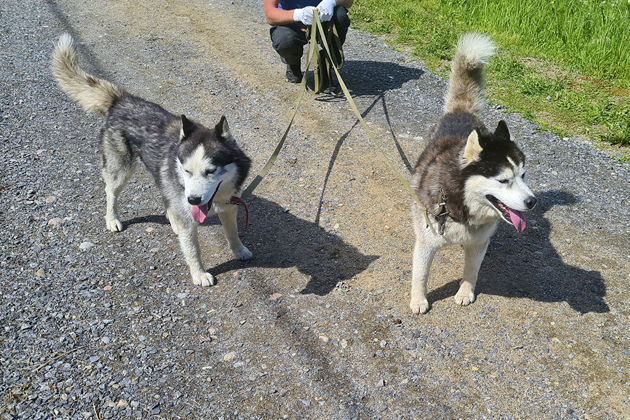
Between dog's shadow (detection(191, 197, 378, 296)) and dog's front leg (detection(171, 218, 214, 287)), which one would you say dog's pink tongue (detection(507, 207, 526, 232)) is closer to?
dog's shadow (detection(191, 197, 378, 296))

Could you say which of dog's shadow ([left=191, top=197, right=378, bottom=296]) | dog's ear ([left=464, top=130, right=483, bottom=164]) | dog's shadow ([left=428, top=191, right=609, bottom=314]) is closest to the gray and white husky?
dog's shadow ([left=191, top=197, right=378, bottom=296])

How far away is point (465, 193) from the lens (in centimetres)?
339

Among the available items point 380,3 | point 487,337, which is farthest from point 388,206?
point 380,3

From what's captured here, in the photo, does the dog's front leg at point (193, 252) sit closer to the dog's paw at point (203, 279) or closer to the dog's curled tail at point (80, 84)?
the dog's paw at point (203, 279)

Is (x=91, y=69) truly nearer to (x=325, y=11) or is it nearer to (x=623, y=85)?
(x=325, y=11)

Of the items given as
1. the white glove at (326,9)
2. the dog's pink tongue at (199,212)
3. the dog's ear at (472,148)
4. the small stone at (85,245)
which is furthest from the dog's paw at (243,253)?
the white glove at (326,9)

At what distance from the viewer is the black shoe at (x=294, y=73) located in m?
7.56

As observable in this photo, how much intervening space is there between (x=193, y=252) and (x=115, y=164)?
1195mm

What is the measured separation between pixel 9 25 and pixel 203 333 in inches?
346

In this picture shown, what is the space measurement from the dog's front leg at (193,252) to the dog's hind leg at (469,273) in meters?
1.83

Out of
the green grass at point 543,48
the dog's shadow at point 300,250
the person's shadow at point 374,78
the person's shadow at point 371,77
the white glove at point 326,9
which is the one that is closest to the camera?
the dog's shadow at point 300,250

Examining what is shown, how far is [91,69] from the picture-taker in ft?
26.4

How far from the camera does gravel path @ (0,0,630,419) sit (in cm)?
330

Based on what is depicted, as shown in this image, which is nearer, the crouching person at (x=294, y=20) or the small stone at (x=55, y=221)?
the small stone at (x=55, y=221)
